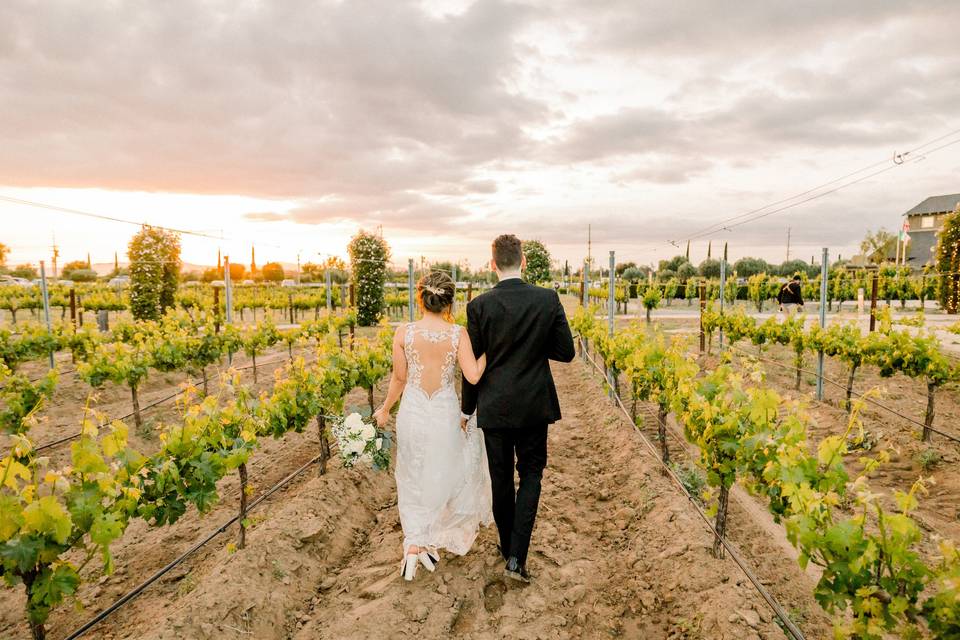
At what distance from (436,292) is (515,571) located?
5.60ft

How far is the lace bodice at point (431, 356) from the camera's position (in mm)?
3125

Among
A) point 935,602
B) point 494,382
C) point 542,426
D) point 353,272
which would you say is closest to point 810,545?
point 935,602

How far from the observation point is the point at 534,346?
9.67 feet

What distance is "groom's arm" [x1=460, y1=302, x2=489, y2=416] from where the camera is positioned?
300cm

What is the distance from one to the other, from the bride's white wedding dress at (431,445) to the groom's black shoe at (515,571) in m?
0.30

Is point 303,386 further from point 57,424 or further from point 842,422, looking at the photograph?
point 842,422

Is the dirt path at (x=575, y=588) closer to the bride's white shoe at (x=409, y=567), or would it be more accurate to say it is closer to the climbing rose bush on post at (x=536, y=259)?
the bride's white shoe at (x=409, y=567)

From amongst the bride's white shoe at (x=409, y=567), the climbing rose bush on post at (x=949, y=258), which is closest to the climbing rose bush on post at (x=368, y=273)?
the bride's white shoe at (x=409, y=567)

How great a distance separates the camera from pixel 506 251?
2.95 metres

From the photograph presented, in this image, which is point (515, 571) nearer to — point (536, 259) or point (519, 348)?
point (519, 348)

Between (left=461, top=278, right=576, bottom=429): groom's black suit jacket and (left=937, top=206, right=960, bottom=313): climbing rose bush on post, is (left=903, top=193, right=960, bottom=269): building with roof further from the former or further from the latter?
(left=461, top=278, right=576, bottom=429): groom's black suit jacket

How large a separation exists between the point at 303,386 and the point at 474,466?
87.9 inches

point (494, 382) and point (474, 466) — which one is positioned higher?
point (494, 382)

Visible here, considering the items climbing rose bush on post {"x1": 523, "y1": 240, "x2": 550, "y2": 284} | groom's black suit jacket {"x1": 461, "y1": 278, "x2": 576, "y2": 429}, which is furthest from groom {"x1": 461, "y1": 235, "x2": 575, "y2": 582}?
climbing rose bush on post {"x1": 523, "y1": 240, "x2": 550, "y2": 284}
